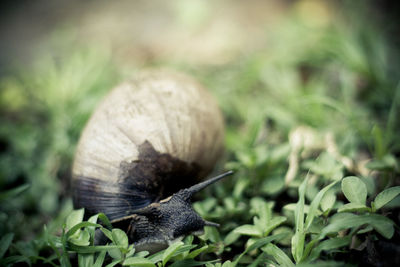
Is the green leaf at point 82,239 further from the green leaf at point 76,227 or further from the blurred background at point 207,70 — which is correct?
the blurred background at point 207,70

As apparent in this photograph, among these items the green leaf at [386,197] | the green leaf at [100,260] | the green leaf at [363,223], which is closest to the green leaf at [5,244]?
the green leaf at [100,260]

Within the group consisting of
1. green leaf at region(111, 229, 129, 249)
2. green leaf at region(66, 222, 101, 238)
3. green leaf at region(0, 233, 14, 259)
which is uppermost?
green leaf at region(66, 222, 101, 238)

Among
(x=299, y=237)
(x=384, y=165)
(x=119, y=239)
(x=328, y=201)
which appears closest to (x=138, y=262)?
(x=119, y=239)

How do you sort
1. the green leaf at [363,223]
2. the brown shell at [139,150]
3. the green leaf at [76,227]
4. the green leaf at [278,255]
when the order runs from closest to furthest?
the green leaf at [363,223], the green leaf at [278,255], the green leaf at [76,227], the brown shell at [139,150]

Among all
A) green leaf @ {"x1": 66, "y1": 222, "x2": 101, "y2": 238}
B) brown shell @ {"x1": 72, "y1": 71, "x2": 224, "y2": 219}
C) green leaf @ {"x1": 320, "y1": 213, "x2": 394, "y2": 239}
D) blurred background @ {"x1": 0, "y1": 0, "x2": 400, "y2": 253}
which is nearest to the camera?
green leaf @ {"x1": 320, "y1": 213, "x2": 394, "y2": 239}

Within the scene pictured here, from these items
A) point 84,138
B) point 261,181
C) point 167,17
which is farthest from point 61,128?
point 167,17

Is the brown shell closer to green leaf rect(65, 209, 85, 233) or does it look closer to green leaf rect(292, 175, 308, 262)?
green leaf rect(65, 209, 85, 233)

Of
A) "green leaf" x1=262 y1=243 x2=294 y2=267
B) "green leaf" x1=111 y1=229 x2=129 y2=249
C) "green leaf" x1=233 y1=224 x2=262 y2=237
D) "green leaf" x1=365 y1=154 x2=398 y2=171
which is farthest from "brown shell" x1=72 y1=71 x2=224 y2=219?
"green leaf" x1=365 y1=154 x2=398 y2=171

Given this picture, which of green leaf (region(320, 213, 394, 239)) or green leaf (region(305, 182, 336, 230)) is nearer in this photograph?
green leaf (region(320, 213, 394, 239))
